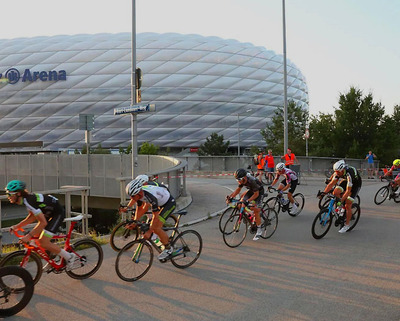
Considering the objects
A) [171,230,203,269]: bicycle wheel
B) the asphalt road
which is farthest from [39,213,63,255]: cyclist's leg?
[171,230,203,269]: bicycle wheel

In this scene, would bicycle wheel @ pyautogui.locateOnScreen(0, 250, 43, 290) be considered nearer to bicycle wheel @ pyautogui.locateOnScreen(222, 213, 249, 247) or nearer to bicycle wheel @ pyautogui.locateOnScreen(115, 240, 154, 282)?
bicycle wheel @ pyautogui.locateOnScreen(115, 240, 154, 282)

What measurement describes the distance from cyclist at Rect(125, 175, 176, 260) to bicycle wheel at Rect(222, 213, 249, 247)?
6.00 feet

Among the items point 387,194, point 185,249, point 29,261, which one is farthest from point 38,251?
point 387,194

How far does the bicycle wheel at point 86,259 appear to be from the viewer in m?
6.00

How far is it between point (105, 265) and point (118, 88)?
208ft

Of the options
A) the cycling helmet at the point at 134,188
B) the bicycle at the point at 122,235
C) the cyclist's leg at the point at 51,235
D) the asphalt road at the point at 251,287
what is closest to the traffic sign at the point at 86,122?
the bicycle at the point at 122,235

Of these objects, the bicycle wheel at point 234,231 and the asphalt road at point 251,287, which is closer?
the asphalt road at point 251,287

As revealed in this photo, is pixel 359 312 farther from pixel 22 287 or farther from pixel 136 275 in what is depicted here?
pixel 22 287

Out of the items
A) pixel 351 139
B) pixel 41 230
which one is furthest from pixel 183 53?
pixel 41 230

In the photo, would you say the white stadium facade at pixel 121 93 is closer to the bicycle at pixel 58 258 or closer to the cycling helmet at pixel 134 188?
the bicycle at pixel 58 258

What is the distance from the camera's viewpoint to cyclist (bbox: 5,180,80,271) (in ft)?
17.3

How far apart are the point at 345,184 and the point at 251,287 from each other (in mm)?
5066

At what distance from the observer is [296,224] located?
407 inches

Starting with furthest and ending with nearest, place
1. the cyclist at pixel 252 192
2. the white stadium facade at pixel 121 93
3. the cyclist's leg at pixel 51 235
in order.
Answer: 1. the white stadium facade at pixel 121 93
2. the cyclist at pixel 252 192
3. the cyclist's leg at pixel 51 235
